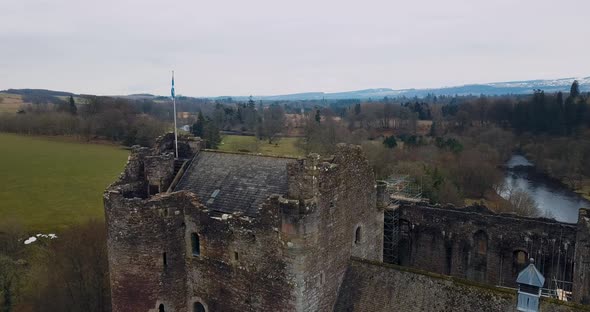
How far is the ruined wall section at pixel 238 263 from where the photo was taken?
52.4ft

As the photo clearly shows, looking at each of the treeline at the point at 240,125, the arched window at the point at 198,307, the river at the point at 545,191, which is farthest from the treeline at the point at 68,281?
the river at the point at 545,191

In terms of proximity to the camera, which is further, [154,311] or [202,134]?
[202,134]

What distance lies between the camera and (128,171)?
21344 mm

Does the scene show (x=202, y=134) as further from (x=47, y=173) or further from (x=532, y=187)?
(x=532, y=187)

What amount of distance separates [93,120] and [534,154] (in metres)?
68.5

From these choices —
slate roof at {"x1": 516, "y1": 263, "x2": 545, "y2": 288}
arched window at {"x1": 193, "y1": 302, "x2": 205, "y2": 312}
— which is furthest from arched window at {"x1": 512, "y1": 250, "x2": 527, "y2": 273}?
arched window at {"x1": 193, "y1": 302, "x2": 205, "y2": 312}

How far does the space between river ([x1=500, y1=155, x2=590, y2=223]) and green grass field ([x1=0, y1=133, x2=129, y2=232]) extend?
47574 mm

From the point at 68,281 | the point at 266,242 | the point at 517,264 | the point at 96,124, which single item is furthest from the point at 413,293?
the point at 96,124

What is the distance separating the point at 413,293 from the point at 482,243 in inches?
422

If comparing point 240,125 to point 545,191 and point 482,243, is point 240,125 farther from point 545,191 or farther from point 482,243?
point 482,243

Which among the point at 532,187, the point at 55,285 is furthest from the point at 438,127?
the point at 55,285

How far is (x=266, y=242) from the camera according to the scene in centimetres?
1616

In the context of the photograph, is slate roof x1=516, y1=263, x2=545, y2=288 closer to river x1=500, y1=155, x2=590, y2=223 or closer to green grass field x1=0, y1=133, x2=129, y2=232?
river x1=500, y1=155, x2=590, y2=223

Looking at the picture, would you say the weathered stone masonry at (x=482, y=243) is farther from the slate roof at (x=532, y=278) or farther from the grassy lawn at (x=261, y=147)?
the grassy lawn at (x=261, y=147)
